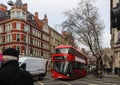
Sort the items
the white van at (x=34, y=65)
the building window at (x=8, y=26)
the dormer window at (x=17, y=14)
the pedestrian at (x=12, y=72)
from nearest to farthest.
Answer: the pedestrian at (x=12, y=72), the white van at (x=34, y=65), the dormer window at (x=17, y=14), the building window at (x=8, y=26)

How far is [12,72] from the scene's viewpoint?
4602 mm

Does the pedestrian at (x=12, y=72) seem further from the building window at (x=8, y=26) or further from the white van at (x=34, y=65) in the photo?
the building window at (x=8, y=26)

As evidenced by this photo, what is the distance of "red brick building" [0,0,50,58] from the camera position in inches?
2894

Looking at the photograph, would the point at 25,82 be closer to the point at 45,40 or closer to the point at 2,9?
the point at 2,9

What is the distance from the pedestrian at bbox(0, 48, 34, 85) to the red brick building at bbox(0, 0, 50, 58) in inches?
2435

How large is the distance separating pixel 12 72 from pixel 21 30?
6999cm

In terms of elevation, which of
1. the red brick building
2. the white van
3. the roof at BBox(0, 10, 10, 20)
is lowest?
the white van

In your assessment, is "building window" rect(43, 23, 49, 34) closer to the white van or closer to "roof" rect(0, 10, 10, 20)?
"roof" rect(0, 10, 10, 20)

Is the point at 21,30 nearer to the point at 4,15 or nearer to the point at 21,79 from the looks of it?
the point at 4,15

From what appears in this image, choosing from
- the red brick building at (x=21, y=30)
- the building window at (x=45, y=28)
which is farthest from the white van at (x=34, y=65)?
the building window at (x=45, y=28)

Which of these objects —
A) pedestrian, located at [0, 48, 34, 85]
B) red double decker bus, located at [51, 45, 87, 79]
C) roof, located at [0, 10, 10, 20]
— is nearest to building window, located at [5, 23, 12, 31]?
roof, located at [0, 10, 10, 20]

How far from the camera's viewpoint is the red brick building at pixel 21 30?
2894 inches

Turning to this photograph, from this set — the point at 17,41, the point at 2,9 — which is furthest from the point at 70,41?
the point at 2,9

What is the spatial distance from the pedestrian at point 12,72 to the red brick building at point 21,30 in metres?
61.9
